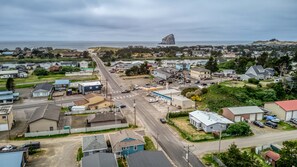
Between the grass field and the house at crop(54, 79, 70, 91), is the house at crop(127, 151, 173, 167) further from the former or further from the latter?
the house at crop(54, 79, 70, 91)

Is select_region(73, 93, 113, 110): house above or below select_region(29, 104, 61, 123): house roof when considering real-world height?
below

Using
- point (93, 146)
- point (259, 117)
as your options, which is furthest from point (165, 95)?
point (93, 146)

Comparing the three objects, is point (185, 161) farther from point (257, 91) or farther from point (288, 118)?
point (257, 91)

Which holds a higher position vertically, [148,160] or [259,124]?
[148,160]

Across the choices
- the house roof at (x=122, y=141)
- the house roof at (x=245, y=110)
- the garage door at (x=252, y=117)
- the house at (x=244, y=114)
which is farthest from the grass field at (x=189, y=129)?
the garage door at (x=252, y=117)

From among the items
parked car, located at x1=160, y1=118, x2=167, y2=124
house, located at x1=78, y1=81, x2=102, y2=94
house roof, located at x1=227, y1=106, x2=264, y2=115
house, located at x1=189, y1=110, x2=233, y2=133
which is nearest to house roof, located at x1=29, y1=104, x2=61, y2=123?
parked car, located at x1=160, y1=118, x2=167, y2=124

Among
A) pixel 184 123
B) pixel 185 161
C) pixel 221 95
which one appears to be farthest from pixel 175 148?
pixel 221 95

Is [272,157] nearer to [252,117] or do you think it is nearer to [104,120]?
[252,117]
